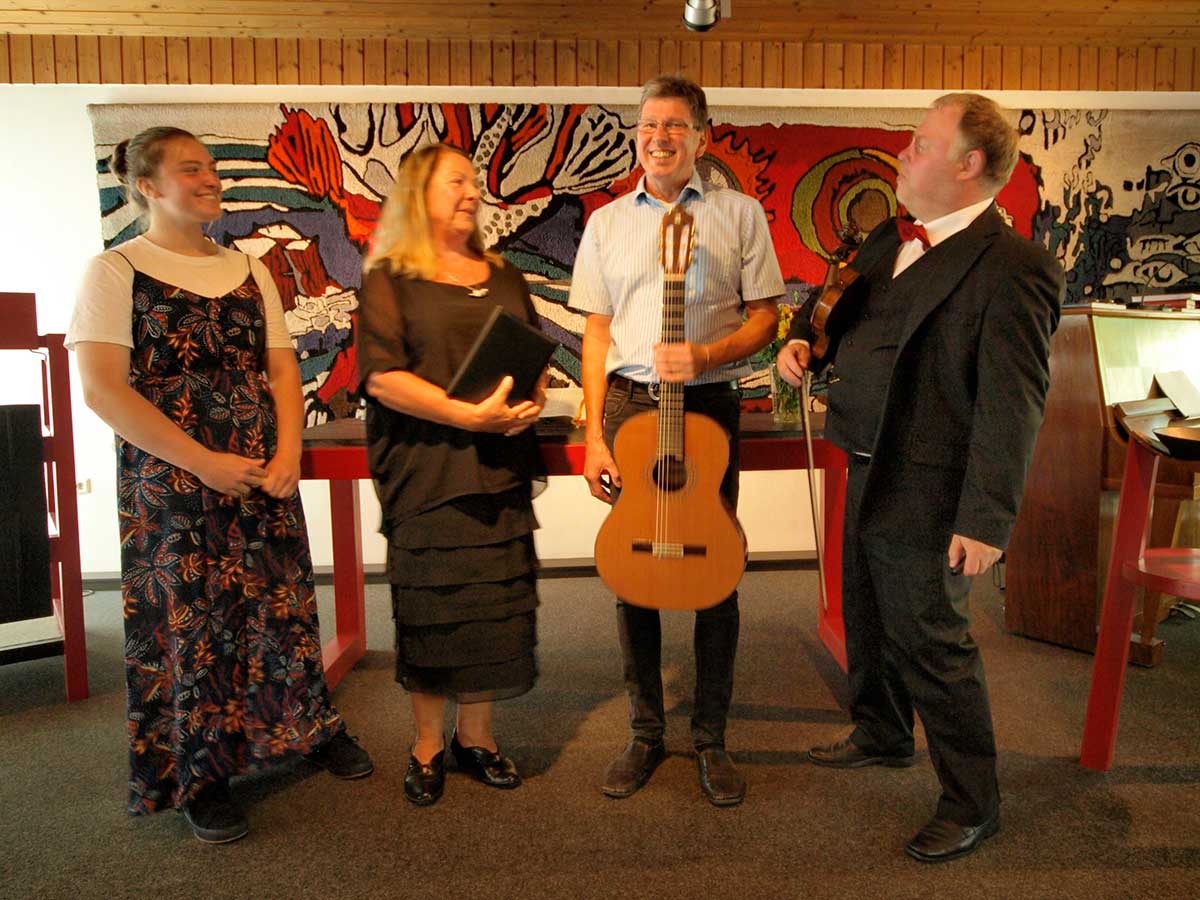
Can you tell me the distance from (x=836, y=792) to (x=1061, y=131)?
13.5 ft

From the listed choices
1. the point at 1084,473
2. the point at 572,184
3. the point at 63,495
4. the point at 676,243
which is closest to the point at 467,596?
the point at 676,243

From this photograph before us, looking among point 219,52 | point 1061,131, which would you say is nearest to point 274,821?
point 219,52

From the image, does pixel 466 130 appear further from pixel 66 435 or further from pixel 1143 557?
pixel 1143 557

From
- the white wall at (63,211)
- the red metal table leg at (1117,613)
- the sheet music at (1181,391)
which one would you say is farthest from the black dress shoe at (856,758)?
the white wall at (63,211)

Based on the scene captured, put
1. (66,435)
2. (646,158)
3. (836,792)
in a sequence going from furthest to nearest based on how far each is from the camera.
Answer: (66,435) < (836,792) < (646,158)

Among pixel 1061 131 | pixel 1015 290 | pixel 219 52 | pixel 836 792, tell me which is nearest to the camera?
pixel 1015 290

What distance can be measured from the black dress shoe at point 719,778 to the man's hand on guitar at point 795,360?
101 centimetres

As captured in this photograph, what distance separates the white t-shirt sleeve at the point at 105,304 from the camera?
1906mm

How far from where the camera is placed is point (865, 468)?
210 cm

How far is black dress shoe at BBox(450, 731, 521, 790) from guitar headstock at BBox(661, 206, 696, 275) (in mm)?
1392

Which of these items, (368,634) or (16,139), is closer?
(368,634)

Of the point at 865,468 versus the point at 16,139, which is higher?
the point at 16,139

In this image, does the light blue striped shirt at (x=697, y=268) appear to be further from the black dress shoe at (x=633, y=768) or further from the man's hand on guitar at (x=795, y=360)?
the black dress shoe at (x=633, y=768)

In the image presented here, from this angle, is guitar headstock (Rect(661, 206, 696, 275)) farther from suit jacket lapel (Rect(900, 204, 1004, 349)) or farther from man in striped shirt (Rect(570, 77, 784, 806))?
A: suit jacket lapel (Rect(900, 204, 1004, 349))
